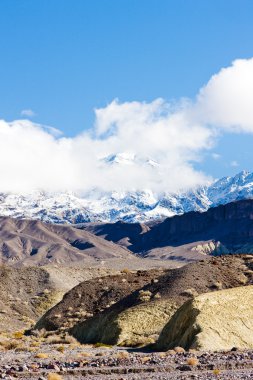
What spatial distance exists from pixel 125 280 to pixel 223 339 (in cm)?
3680

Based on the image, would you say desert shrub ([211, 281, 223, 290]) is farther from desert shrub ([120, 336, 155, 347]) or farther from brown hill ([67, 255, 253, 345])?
desert shrub ([120, 336, 155, 347])

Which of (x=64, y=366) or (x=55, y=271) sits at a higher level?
(x=55, y=271)

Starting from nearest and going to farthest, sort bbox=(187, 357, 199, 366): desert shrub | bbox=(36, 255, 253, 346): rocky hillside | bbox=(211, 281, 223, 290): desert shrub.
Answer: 1. bbox=(187, 357, 199, 366): desert shrub
2. bbox=(36, 255, 253, 346): rocky hillside
3. bbox=(211, 281, 223, 290): desert shrub

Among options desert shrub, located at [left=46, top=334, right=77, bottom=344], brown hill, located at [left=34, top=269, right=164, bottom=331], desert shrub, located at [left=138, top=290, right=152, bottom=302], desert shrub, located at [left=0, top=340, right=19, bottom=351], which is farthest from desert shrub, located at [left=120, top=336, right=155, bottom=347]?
brown hill, located at [left=34, top=269, right=164, bottom=331]

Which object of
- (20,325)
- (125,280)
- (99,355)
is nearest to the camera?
(99,355)

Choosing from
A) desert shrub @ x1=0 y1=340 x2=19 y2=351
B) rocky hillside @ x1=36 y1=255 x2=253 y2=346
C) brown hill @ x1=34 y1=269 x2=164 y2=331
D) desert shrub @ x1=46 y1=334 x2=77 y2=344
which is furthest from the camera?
brown hill @ x1=34 y1=269 x2=164 y2=331

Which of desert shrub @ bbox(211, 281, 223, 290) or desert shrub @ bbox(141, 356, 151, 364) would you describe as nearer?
desert shrub @ bbox(141, 356, 151, 364)

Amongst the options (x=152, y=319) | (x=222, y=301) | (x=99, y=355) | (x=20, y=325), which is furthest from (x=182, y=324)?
(x=20, y=325)

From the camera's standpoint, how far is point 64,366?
3075cm

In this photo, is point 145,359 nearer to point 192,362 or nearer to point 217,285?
point 192,362

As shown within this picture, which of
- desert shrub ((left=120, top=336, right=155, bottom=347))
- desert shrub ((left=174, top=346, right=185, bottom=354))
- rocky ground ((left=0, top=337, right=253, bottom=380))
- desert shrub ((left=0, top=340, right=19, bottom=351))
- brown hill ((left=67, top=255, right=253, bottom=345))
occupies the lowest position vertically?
rocky ground ((left=0, top=337, right=253, bottom=380))

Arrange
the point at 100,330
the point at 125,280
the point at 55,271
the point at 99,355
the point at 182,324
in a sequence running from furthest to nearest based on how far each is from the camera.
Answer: the point at 55,271 → the point at 125,280 → the point at 100,330 → the point at 182,324 → the point at 99,355

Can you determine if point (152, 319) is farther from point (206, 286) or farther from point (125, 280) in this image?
point (125, 280)

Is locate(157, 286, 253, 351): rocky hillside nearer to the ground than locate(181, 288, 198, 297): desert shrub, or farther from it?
nearer to the ground
